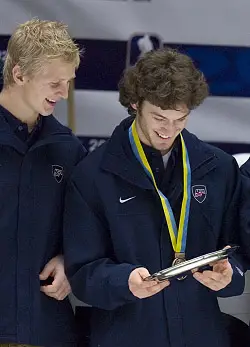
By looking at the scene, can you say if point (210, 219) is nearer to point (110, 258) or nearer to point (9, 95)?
point (110, 258)

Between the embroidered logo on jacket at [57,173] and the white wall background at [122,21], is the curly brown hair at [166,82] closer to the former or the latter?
the embroidered logo on jacket at [57,173]

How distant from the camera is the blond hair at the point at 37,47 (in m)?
1.93

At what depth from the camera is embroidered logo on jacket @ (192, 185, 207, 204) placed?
2.06 m

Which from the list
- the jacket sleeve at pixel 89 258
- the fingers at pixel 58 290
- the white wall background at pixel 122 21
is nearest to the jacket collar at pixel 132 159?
the jacket sleeve at pixel 89 258

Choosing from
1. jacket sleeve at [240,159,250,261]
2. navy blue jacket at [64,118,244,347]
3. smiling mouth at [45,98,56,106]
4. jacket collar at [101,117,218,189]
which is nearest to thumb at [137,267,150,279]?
navy blue jacket at [64,118,244,347]

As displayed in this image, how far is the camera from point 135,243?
2.02 m

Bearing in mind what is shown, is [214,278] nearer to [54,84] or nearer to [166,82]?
[166,82]

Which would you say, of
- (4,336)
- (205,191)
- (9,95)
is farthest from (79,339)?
(9,95)

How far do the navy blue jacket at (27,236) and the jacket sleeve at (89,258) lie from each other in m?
0.06

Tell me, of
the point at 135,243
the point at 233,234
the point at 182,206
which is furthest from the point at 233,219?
the point at 135,243

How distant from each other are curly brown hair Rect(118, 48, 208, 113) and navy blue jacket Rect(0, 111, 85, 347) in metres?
0.27

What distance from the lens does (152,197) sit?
204 centimetres

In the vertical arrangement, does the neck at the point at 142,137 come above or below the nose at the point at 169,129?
below

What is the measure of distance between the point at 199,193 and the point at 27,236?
495mm
